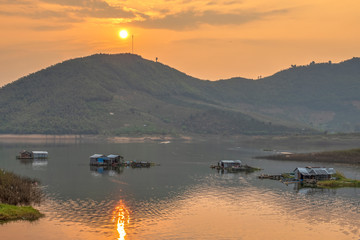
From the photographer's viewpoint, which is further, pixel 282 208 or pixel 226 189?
pixel 226 189

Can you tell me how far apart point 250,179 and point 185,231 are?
6165 cm

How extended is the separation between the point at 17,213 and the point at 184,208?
31067 mm

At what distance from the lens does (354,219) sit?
271 feet

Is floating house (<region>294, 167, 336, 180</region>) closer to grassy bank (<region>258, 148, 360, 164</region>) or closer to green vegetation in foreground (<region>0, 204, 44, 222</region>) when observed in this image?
grassy bank (<region>258, 148, 360, 164</region>)

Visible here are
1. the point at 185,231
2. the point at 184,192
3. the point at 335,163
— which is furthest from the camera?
the point at 335,163

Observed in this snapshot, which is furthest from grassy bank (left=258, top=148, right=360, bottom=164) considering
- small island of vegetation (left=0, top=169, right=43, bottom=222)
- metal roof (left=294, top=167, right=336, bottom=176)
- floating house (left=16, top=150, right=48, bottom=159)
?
small island of vegetation (left=0, top=169, right=43, bottom=222)

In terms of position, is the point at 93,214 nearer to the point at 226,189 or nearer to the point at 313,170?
the point at 226,189

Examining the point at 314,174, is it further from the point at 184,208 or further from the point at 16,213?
the point at 16,213

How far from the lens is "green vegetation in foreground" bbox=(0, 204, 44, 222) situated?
244 feet

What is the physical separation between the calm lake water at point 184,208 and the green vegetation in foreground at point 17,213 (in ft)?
5.41

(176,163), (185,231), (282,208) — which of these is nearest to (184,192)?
(282,208)

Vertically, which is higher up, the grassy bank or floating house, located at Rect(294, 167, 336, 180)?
the grassy bank

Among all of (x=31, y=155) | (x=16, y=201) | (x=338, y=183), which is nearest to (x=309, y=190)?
(x=338, y=183)

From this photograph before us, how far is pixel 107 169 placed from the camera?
514 ft
